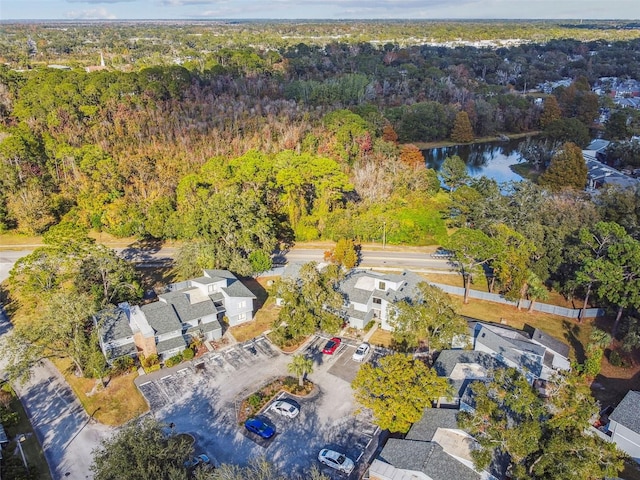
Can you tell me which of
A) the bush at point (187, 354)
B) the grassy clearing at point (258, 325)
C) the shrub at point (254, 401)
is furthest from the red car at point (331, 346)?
the bush at point (187, 354)

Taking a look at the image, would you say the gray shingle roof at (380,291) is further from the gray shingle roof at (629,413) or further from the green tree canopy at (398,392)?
the gray shingle roof at (629,413)

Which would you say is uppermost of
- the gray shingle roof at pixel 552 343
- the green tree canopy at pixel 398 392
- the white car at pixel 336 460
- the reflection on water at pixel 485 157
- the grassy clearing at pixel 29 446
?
the green tree canopy at pixel 398 392

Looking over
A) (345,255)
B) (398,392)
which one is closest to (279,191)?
(345,255)

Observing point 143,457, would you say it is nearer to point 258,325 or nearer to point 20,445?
point 20,445

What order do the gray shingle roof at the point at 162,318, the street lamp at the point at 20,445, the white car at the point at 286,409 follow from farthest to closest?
the gray shingle roof at the point at 162,318
the white car at the point at 286,409
the street lamp at the point at 20,445

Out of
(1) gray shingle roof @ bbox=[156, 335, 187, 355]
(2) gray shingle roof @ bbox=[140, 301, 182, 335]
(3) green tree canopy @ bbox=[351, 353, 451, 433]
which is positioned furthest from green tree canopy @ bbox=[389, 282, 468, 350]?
(2) gray shingle roof @ bbox=[140, 301, 182, 335]

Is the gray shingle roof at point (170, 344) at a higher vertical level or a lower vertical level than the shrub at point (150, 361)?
higher

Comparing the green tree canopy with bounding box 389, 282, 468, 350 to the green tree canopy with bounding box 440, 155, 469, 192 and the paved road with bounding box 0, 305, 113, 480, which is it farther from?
the green tree canopy with bounding box 440, 155, 469, 192

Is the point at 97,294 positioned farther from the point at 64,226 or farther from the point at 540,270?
the point at 540,270
